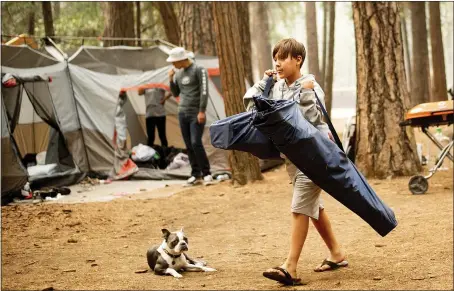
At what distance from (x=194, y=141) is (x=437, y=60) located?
10.4 meters

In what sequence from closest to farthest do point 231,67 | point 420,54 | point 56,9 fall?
point 231,67
point 420,54
point 56,9

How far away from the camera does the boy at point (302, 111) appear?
15.5ft

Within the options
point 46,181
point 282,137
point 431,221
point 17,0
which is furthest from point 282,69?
point 17,0

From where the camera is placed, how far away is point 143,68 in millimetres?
14516

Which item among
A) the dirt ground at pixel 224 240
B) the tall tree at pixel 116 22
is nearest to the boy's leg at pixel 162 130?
the dirt ground at pixel 224 240

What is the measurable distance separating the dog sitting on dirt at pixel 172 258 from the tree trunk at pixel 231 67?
5150 millimetres

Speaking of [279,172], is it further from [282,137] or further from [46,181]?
[282,137]

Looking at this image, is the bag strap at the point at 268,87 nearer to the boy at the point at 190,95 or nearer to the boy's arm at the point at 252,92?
the boy's arm at the point at 252,92

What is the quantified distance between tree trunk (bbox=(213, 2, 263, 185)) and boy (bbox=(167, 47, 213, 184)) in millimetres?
381

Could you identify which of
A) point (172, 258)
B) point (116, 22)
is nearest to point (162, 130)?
point (116, 22)

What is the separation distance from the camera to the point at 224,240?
22.6 feet

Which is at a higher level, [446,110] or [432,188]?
[446,110]

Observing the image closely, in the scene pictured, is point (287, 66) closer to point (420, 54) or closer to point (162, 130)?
point (162, 130)

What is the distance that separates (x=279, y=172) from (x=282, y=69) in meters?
7.66
